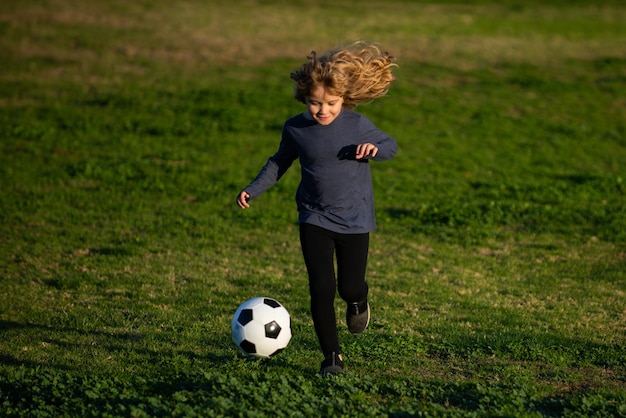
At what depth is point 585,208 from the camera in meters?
14.8

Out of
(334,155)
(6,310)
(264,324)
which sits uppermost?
(334,155)

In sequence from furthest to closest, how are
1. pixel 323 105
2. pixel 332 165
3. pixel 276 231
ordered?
pixel 276 231, pixel 332 165, pixel 323 105

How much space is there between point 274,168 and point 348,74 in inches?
43.8

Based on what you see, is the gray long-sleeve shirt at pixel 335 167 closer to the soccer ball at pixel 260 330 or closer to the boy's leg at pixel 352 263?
the boy's leg at pixel 352 263

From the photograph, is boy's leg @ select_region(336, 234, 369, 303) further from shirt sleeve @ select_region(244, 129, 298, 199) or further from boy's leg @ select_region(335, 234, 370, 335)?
shirt sleeve @ select_region(244, 129, 298, 199)

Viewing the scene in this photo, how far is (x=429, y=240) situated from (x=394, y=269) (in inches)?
71.5

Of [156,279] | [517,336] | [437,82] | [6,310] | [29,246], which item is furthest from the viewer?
[437,82]

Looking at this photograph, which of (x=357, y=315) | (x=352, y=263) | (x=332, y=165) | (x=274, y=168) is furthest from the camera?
(x=357, y=315)

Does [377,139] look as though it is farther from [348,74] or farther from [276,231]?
[276,231]

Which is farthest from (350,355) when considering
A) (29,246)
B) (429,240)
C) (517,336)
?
(29,246)

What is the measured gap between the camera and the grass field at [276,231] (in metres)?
6.83

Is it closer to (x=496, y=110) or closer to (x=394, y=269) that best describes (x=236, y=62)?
(x=496, y=110)

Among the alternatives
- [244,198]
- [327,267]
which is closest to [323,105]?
[244,198]

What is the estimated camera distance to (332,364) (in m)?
7.06
